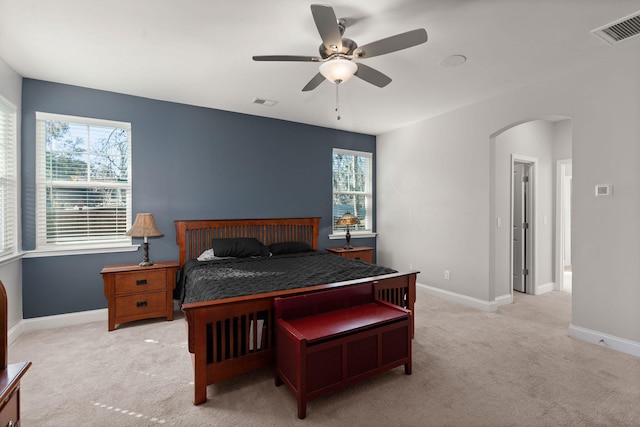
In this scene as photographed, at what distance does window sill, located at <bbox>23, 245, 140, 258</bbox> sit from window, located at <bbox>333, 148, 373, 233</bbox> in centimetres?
307

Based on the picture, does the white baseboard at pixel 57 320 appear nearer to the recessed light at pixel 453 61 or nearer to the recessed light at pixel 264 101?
the recessed light at pixel 264 101

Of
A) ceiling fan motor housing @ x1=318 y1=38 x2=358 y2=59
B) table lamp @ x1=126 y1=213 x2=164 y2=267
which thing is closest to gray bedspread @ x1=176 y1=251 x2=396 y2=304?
table lamp @ x1=126 y1=213 x2=164 y2=267

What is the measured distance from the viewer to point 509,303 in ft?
13.9

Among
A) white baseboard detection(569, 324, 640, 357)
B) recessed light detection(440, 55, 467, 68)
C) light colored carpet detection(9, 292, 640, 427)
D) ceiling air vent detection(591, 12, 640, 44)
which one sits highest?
recessed light detection(440, 55, 467, 68)

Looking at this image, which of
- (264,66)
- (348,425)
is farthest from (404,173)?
(348,425)

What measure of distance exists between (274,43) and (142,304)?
2.99 m

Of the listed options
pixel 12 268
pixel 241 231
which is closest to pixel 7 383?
pixel 12 268

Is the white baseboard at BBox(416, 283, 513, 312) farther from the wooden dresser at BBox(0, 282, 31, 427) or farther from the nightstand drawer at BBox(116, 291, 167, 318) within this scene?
the wooden dresser at BBox(0, 282, 31, 427)

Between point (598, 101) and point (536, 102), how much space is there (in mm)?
544

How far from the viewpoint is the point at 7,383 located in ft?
3.57

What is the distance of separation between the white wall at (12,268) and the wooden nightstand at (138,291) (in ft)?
2.48

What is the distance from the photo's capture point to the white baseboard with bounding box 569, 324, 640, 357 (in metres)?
2.70

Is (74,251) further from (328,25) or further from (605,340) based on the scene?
(605,340)

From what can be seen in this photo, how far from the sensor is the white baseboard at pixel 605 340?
2.70 meters
